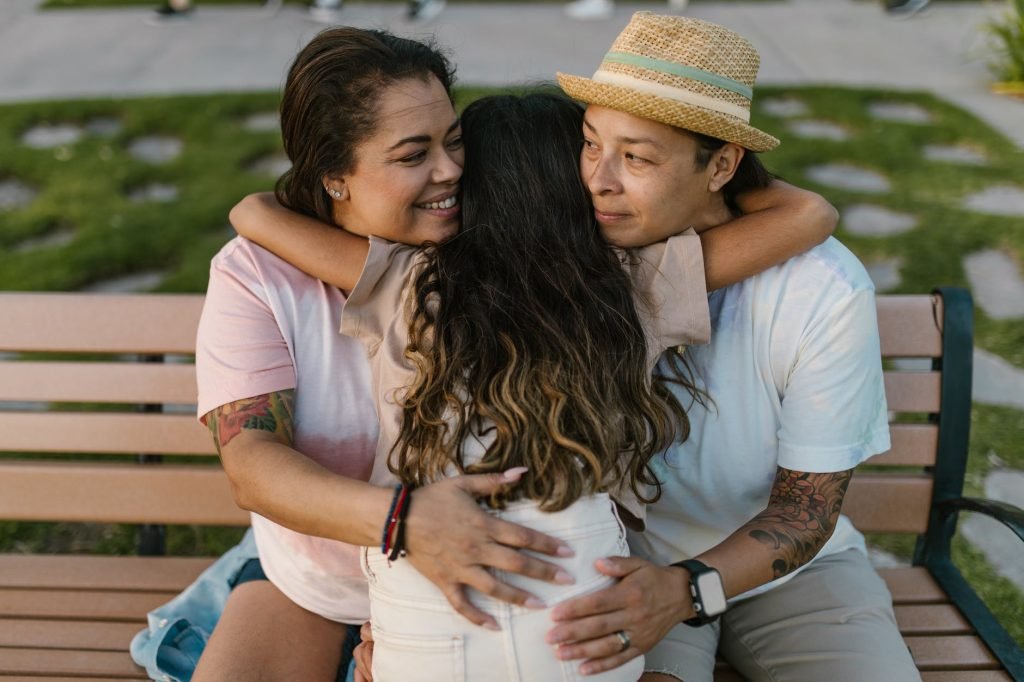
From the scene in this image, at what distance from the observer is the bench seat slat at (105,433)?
2.94m

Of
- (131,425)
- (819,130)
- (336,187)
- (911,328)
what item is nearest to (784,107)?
(819,130)

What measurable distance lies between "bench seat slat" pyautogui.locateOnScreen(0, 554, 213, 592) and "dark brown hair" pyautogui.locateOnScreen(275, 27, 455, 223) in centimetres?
123

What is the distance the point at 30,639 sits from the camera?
2.67m

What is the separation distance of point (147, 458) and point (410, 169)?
1.28 metres

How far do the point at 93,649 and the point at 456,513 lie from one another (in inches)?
49.0

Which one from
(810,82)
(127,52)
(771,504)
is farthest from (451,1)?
(771,504)

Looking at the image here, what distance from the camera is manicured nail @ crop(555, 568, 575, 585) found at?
198cm

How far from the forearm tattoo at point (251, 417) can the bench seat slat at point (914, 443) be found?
5.31ft

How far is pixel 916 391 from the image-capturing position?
2846 millimetres

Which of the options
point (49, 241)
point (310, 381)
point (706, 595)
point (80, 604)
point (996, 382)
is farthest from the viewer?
point (49, 241)

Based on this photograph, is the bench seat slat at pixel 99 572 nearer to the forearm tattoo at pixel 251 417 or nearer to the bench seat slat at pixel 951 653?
the forearm tattoo at pixel 251 417

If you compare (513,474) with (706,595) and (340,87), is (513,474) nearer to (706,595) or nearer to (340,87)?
(706,595)

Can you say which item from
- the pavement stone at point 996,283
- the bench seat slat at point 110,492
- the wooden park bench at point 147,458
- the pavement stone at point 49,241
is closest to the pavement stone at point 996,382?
the pavement stone at point 996,283

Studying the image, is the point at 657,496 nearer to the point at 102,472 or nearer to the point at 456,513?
the point at 456,513
